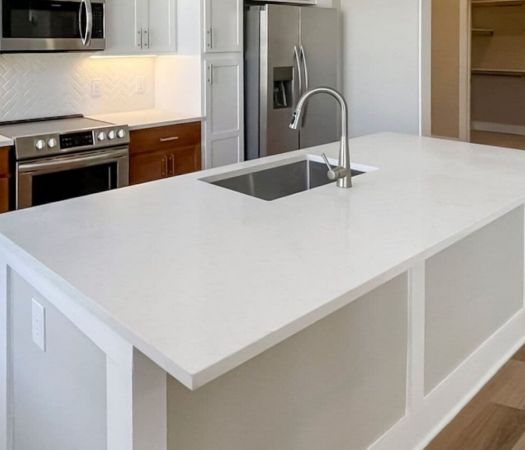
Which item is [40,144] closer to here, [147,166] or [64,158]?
[64,158]

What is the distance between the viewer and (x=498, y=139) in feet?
27.0

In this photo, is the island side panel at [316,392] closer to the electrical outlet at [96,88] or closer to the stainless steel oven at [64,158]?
the stainless steel oven at [64,158]

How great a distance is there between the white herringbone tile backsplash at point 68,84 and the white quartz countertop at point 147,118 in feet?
0.32

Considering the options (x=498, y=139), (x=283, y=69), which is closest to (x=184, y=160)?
Answer: (x=283, y=69)

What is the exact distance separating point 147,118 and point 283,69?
1088mm

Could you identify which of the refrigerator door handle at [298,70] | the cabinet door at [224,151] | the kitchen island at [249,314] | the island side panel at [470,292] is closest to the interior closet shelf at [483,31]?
the refrigerator door handle at [298,70]

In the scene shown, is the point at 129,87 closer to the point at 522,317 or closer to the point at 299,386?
the point at 522,317

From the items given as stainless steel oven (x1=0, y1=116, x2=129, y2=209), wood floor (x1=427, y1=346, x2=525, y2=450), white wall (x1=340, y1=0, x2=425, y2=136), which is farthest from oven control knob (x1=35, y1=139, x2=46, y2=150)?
white wall (x1=340, y1=0, x2=425, y2=136)

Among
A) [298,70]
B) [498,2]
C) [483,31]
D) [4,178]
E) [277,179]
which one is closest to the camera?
[277,179]

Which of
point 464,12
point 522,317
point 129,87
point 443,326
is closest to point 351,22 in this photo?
point 129,87

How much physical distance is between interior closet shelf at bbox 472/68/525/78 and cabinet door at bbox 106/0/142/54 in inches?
229

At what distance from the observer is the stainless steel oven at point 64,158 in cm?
346

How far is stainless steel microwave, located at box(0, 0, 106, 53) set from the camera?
3496 mm

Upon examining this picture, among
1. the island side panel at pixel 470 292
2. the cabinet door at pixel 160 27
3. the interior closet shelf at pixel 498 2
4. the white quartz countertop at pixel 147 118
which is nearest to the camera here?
the island side panel at pixel 470 292
